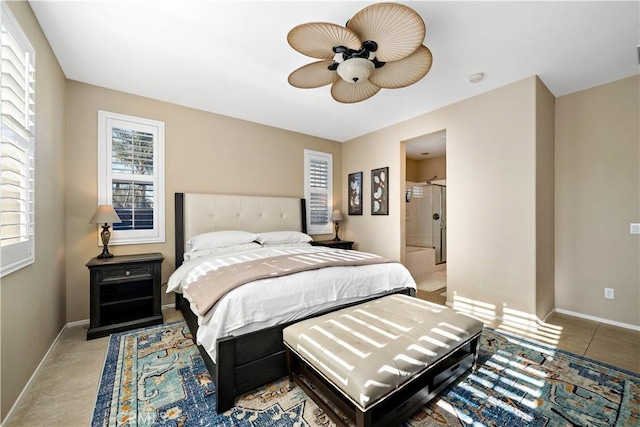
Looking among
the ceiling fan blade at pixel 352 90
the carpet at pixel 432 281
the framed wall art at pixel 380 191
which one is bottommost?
the carpet at pixel 432 281

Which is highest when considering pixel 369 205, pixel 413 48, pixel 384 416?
pixel 413 48

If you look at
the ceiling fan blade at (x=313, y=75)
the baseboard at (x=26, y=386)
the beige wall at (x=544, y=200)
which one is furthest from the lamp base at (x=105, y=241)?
the beige wall at (x=544, y=200)

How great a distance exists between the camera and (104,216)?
264 cm

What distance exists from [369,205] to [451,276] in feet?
5.67

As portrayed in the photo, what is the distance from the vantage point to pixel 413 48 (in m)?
1.70

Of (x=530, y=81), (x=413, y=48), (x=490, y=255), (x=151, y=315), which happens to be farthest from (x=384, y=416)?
(x=530, y=81)

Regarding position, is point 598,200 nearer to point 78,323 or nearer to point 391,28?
point 391,28

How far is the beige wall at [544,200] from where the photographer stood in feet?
8.89

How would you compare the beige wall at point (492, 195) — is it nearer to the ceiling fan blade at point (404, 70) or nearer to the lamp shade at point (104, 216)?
the ceiling fan blade at point (404, 70)

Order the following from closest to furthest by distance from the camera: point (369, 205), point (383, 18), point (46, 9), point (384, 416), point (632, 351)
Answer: point (384, 416) < point (383, 18) < point (46, 9) < point (632, 351) < point (369, 205)

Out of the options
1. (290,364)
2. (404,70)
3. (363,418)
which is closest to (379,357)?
(363,418)

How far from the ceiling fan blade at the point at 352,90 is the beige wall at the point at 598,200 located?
2537 mm

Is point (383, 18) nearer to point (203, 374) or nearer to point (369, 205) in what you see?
point (203, 374)

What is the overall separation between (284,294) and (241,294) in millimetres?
297
